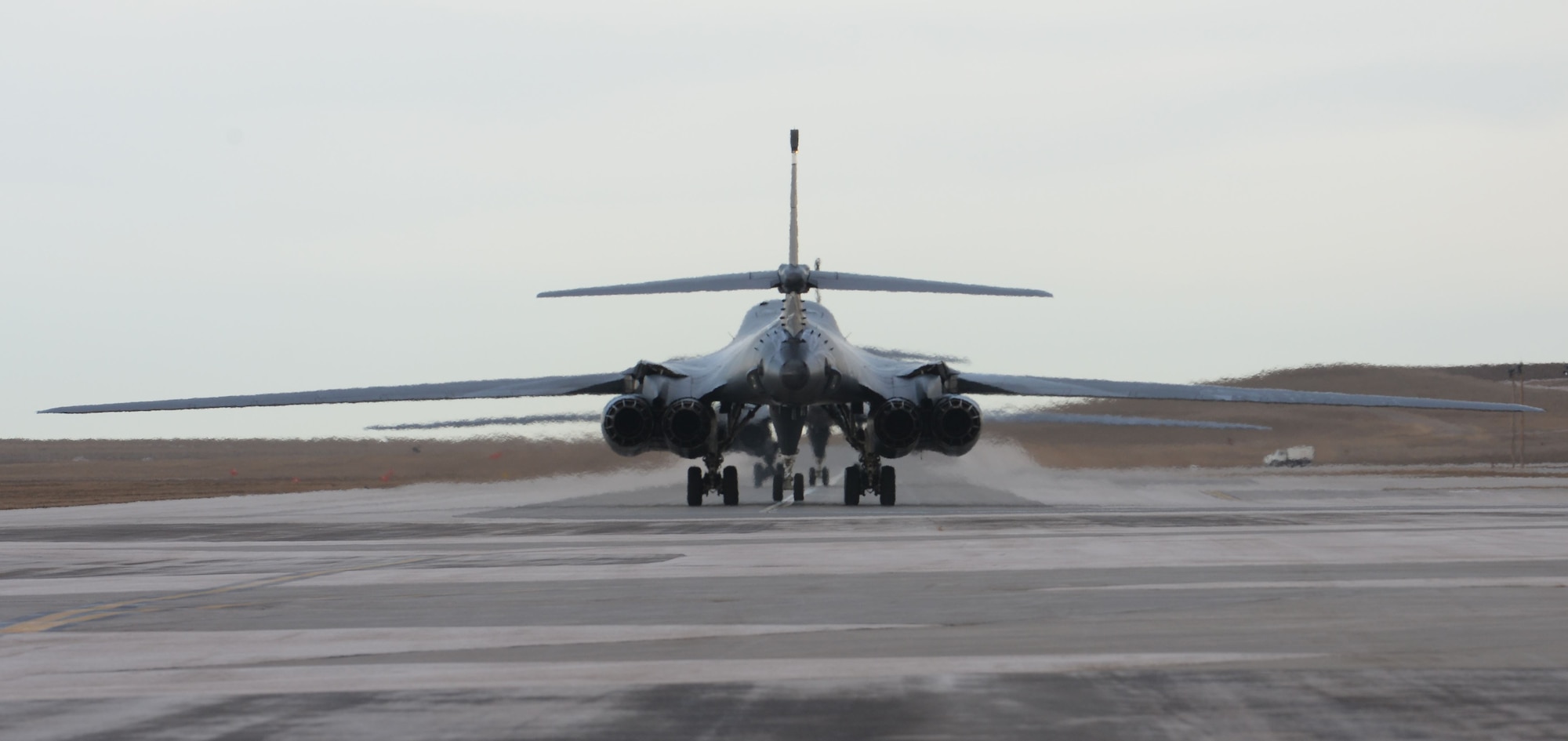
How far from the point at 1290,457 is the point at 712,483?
4958 cm

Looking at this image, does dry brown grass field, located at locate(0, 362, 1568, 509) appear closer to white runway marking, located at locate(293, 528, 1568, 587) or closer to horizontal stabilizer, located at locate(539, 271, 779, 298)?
horizontal stabilizer, located at locate(539, 271, 779, 298)

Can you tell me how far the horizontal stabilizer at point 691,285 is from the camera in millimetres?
29359

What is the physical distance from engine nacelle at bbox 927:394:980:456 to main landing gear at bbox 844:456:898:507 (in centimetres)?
165

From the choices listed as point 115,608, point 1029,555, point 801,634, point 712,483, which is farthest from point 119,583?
→ point 712,483

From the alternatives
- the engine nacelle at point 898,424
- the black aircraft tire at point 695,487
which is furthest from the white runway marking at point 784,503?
the engine nacelle at point 898,424

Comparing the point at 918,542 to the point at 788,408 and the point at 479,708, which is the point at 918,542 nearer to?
the point at 479,708

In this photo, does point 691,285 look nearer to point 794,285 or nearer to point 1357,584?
point 794,285

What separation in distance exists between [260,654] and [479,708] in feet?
7.81

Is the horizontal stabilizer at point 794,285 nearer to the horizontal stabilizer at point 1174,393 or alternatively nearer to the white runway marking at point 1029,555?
the horizontal stabilizer at point 1174,393

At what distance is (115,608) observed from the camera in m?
11.2

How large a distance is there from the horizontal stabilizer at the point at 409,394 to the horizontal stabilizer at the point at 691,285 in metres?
1.77

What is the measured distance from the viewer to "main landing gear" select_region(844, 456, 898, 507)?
3000 cm

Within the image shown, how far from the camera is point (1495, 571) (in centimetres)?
1275

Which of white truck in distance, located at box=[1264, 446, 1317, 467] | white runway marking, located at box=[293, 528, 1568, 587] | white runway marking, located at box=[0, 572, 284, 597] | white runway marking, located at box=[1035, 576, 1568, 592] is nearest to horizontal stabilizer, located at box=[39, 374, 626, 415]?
white runway marking, located at box=[293, 528, 1568, 587]
